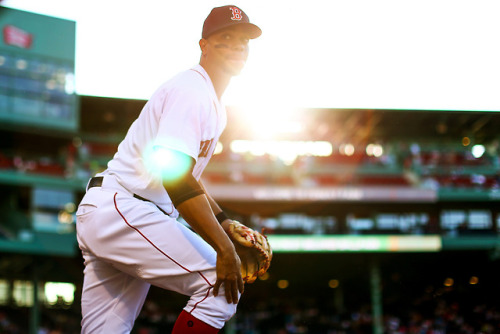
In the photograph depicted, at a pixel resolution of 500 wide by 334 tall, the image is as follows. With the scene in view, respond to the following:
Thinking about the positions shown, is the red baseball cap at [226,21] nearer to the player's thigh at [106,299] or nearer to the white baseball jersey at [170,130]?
the white baseball jersey at [170,130]

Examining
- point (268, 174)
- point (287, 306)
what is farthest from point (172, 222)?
point (268, 174)

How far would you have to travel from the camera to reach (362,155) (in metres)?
24.7

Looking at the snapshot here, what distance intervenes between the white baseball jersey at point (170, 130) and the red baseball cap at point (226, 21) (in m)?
0.17

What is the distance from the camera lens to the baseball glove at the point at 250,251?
2.30 m

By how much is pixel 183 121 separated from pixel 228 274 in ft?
1.84

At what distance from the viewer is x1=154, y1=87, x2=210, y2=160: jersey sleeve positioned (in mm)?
1987

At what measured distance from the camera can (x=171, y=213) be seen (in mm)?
2379

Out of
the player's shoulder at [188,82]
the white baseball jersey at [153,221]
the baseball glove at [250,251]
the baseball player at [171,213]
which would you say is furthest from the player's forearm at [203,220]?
the player's shoulder at [188,82]

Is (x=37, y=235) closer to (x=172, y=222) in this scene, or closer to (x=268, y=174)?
(x=268, y=174)

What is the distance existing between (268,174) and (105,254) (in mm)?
20782

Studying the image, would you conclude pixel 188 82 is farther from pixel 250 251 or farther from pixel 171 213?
pixel 250 251

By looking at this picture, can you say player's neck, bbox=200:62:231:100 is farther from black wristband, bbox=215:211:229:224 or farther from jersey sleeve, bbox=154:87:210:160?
black wristband, bbox=215:211:229:224

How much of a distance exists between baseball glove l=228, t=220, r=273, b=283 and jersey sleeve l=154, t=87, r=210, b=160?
18.2 inches

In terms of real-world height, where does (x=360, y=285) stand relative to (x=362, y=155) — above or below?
below
